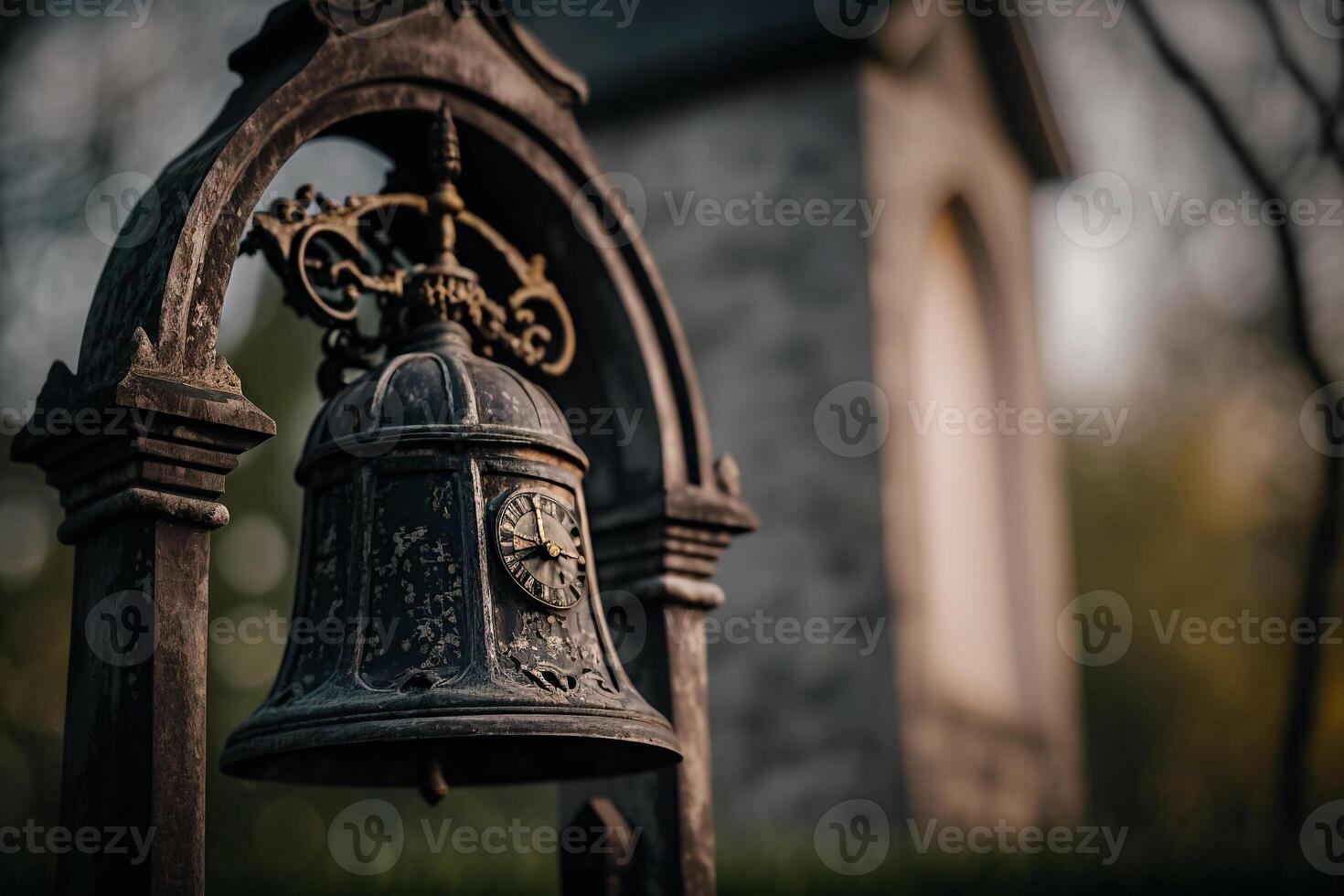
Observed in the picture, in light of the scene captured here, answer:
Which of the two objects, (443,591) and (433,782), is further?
(433,782)

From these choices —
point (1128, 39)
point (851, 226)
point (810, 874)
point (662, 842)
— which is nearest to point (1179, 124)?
point (1128, 39)

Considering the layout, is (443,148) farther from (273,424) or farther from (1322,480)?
(1322,480)

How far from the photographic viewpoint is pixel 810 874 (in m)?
5.48

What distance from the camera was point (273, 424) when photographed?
11.1 feet

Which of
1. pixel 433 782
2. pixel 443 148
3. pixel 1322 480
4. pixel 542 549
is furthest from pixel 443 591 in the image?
pixel 1322 480

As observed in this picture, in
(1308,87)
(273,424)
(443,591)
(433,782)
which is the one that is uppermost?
(1308,87)

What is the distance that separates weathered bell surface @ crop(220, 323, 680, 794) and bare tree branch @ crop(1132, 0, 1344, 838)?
6.81m

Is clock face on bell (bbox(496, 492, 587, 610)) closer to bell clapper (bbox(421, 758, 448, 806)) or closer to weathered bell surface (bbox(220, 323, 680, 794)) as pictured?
weathered bell surface (bbox(220, 323, 680, 794))

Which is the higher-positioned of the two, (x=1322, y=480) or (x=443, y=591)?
(x=1322, y=480)

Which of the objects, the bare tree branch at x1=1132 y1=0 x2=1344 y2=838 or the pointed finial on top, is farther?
the bare tree branch at x1=1132 y1=0 x2=1344 y2=838

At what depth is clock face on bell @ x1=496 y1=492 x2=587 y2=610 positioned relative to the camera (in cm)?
348

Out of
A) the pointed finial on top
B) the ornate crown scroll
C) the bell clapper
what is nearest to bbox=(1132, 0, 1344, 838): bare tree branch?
the ornate crown scroll

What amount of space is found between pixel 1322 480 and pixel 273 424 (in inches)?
311

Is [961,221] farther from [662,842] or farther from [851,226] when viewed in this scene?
[662,842]
